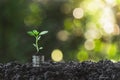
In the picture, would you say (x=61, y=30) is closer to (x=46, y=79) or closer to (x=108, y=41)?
(x=108, y=41)

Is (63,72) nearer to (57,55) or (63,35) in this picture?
(57,55)

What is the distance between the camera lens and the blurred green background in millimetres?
7566

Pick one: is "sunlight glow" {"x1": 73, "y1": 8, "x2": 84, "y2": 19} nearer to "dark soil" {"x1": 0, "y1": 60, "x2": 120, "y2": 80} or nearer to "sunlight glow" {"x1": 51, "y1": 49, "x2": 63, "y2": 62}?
"sunlight glow" {"x1": 51, "y1": 49, "x2": 63, "y2": 62}

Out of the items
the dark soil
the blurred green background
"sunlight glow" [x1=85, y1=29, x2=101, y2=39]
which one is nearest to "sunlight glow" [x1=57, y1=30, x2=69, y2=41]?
the blurred green background

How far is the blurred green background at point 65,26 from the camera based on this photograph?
757 centimetres

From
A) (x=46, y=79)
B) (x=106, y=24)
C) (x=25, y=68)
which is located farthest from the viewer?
(x=106, y=24)

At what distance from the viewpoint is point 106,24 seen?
7.89 m

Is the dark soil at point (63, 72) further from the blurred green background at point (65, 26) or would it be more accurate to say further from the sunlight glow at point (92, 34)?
the sunlight glow at point (92, 34)

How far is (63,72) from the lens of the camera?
2311 millimetres

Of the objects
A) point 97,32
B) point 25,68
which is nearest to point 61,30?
point 97,32

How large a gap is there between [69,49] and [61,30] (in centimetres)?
39

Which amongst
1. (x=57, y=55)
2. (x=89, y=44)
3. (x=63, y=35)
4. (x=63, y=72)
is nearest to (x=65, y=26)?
(x=63, y=35)

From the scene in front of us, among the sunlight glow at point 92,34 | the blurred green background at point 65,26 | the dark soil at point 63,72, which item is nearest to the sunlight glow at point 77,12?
the blurred green background at point 65,26

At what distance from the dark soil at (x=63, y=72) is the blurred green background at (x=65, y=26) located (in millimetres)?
4992
